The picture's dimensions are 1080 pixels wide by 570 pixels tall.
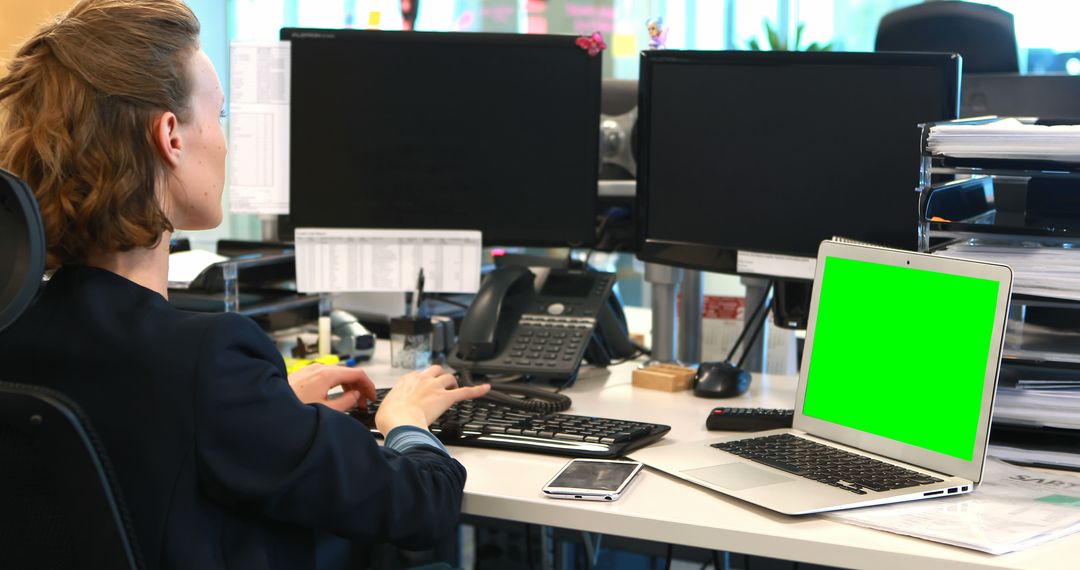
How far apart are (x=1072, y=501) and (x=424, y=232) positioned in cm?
105

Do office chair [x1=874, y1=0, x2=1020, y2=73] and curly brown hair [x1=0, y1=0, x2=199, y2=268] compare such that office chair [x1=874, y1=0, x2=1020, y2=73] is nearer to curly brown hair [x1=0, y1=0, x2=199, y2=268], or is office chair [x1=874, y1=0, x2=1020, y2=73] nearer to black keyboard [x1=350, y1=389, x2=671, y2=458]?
black keyboard [x1=350, y1=389, x2=671, y2=458]

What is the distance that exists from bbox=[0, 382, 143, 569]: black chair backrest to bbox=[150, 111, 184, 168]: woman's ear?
1.01ft

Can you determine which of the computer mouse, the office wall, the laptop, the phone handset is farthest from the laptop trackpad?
the office wall

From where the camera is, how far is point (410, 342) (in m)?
1.82

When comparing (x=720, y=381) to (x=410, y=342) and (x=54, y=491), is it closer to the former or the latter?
(x=410, y=342)

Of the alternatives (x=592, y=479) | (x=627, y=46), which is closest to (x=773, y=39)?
(x=627, y=46)

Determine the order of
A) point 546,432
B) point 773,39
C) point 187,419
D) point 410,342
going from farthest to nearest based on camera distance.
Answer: point 773,39 → point 410,342 → point 546,432 → point 187,419

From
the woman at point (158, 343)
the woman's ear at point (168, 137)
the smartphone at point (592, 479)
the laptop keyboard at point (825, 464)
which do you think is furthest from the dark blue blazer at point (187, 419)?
the laptop keyboard at point (825, 464)

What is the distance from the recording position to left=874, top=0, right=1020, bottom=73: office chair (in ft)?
9.20

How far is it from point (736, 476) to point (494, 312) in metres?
0.64

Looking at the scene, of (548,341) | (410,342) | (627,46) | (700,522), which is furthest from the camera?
(627,46)

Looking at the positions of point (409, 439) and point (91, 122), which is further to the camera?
point (409, 439)

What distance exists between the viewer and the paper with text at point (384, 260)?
1808 millimetres

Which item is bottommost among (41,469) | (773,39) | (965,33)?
(41,469)
